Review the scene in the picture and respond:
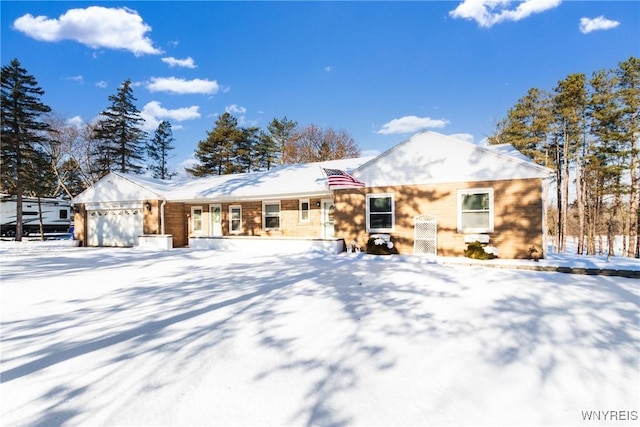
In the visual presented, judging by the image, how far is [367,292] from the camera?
6074 mm

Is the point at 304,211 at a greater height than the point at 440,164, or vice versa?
the point at 440,164

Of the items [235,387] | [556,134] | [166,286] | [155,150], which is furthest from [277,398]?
[155,150]

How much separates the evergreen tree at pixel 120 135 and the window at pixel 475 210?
32.6 metres

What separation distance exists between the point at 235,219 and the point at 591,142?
23.6 m

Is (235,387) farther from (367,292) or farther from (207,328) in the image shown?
(367,292)

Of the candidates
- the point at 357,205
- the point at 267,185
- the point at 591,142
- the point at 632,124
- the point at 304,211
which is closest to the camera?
the point at 357,205

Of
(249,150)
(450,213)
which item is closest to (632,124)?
(450,213)

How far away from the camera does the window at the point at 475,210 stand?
10.6m

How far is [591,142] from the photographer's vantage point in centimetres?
2045

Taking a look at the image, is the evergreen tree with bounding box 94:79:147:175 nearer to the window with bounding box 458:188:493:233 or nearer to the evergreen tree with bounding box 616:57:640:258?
the window with bounding box 458:188:493:233

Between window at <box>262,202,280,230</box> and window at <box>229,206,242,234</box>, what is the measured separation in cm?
157

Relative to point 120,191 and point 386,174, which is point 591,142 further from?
point 120,191

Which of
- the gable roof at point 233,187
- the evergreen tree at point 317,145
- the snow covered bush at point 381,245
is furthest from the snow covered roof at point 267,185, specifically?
the evergreen tree at point 317,145

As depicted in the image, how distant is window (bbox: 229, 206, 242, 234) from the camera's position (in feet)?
53.8
